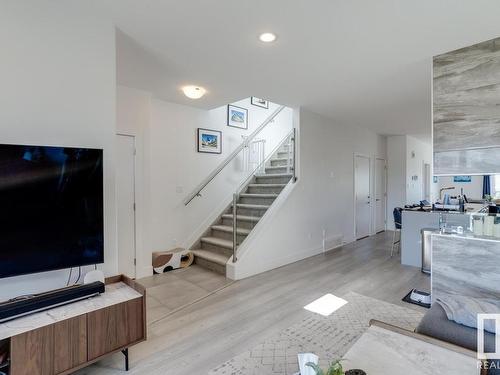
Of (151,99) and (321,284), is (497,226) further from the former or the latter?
(151,99)

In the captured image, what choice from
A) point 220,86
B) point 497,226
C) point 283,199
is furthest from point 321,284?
point 220,86

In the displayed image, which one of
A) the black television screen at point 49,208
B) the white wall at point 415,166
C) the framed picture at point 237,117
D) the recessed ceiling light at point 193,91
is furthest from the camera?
the white wall at point 415,166

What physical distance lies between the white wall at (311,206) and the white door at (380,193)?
52.6 inches

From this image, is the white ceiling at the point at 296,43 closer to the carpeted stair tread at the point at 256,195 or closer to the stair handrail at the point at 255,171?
the stair handrail at the point at 255,171

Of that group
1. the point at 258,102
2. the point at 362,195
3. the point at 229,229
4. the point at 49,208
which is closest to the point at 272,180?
the point at 229,229

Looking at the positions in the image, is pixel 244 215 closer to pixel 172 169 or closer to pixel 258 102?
pixel 172 169

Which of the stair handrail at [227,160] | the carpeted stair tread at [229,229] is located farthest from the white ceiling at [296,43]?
the carpeted stair tread at [229,229]

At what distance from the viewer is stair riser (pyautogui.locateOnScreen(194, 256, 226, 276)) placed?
4141 mm

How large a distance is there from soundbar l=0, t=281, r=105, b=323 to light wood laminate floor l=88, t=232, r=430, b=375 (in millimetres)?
624

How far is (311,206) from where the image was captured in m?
5.19

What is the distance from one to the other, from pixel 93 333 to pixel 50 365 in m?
0.25

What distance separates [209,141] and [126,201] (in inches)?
76.0

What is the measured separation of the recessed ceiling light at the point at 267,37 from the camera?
2529 millimetres

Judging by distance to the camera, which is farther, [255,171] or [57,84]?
[255,171]
